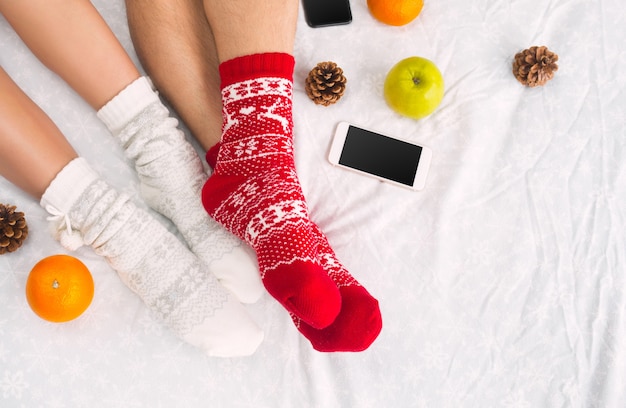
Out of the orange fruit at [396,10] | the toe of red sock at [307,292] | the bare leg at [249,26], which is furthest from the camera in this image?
the orange fruit at [396,10]

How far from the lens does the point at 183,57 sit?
2.60 ft

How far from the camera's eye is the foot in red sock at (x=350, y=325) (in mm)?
676

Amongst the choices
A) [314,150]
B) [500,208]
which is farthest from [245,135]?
[500,208]

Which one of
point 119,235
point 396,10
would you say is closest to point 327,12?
point 396,10

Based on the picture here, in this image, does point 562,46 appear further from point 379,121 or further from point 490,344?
point 490,344

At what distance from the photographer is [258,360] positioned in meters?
0.75

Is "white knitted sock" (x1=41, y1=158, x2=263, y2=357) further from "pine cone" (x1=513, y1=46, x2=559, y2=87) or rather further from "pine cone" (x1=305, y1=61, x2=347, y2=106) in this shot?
"pine cone" (x1=513, y1=46, x2=559, y2=87)

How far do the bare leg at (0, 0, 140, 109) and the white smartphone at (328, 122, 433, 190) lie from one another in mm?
309

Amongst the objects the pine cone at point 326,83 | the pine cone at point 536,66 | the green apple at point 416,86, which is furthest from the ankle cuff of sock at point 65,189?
the pine cone at point 536,66

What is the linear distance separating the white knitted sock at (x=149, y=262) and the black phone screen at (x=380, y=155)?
0.27 metres

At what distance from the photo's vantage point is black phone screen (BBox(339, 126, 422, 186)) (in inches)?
32.7

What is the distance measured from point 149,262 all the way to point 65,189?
0.14m

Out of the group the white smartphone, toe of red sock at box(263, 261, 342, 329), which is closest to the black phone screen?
the white smartphone

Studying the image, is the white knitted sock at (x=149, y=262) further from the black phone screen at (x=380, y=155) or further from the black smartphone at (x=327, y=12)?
the black smartphone at (x=327, y=12)
